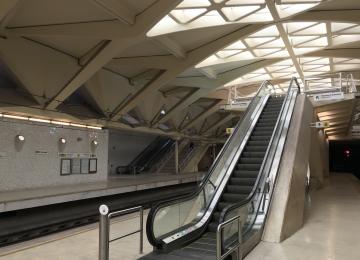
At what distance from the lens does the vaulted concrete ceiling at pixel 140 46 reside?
30.2 feet

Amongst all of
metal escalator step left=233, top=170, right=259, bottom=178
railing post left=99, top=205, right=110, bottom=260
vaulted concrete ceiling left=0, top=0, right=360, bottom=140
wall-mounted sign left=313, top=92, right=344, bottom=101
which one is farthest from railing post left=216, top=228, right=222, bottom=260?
wall-mounted sign left=313, top=92, right=344, bottom=101

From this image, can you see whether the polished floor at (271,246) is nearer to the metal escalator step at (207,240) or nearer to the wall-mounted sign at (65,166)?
the metal escalator step at (207,240)

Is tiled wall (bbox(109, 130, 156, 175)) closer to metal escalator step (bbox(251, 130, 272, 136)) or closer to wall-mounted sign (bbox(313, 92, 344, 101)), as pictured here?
→ wall-mounted sign (bbox(313, 92, 344, 101))

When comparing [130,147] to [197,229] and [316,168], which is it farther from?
[197,229]

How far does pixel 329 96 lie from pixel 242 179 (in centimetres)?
876

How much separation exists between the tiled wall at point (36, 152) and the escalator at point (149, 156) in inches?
→ 329

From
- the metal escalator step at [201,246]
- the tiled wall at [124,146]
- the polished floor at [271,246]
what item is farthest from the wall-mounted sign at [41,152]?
the tiled wall at [124,146]

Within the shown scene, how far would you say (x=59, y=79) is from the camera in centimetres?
1222

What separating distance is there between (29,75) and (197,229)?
7712 millimetres

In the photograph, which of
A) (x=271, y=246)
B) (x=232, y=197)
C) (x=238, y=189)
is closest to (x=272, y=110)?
(x=238, y=189)

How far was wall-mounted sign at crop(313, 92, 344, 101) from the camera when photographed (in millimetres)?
15133

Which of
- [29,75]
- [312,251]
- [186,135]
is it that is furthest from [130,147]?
[312,251]

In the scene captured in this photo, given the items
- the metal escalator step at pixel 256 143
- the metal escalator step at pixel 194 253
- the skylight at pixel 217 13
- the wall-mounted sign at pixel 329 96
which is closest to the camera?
the metal escalator step at pixel 194 253

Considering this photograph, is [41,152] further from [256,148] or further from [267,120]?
[267,120]
